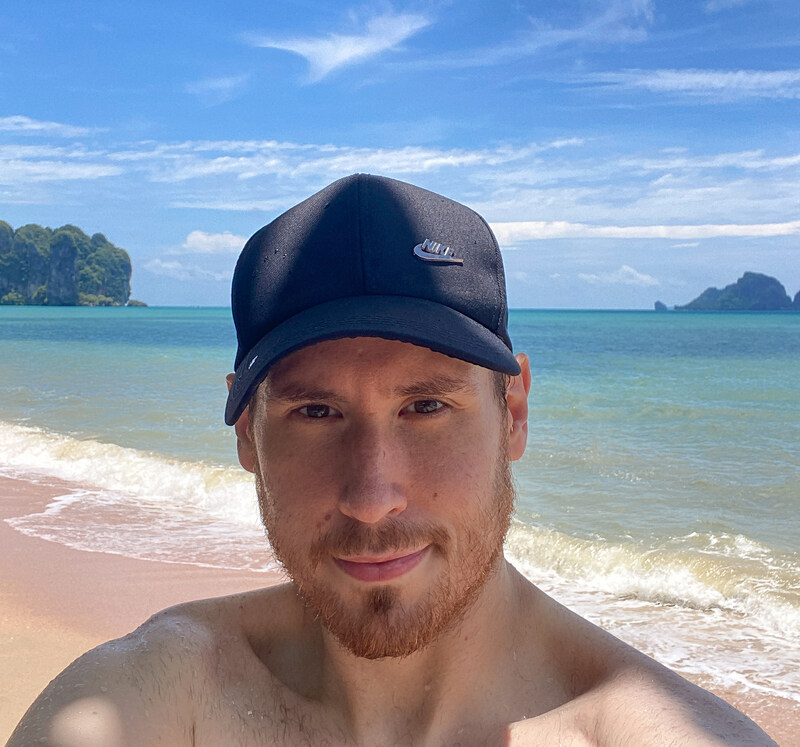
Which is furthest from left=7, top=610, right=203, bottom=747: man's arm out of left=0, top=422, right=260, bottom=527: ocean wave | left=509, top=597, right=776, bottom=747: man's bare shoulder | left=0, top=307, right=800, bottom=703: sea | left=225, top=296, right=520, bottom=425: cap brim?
left=0, top=422, right=260, bottom=527: ocean wave

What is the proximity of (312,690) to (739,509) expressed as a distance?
265 inches

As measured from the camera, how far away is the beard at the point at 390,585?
4.80ft

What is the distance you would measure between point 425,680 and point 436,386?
0.62m

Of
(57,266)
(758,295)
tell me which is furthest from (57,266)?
(758,295)

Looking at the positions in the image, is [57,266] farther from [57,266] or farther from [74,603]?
[74,603]

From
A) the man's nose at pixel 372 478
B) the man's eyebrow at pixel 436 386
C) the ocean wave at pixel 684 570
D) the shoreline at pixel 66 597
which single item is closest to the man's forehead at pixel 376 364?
the man's eyebrow at pixel 436 386

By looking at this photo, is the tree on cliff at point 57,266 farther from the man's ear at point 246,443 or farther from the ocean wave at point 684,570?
the man's ear at point 246,443

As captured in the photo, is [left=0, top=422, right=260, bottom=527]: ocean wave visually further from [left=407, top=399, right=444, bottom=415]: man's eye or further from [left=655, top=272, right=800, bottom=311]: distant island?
[left=655, top=272, right=800, bottom=311]: distant island

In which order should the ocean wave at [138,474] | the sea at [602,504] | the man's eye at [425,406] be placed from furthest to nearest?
the ocean wave at [138,474] < the sea at [602,504] < the man's eye at [425,406]

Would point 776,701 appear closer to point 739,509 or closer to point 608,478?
point 739,509

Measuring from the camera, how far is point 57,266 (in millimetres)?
129375

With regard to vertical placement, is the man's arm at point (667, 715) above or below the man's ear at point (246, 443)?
below

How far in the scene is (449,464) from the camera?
151 centimetres

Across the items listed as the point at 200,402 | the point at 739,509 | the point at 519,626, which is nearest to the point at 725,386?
the point at 200,402
